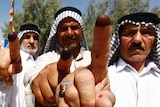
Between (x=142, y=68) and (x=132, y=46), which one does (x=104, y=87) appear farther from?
(x=142, y=68)

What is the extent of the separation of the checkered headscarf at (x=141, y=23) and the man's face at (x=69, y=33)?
286 mm

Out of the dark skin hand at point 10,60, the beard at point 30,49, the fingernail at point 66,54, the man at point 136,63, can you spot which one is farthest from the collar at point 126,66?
the beard at point 30,49

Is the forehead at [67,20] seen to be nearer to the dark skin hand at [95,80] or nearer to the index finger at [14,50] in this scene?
the index finger at [14,50]

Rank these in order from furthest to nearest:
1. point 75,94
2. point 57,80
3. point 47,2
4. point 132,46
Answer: point 47,2
point 132,46
point 57,80
point 75,94

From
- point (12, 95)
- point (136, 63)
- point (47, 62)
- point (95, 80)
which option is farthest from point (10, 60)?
point (12, 95)

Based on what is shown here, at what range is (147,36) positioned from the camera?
216 centimetres

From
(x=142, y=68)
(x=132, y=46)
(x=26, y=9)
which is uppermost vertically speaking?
(x=26, y=9)

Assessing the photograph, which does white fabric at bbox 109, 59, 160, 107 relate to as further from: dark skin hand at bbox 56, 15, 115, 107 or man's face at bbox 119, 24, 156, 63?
dark skin hand at bbox 56, 15, 115, 107

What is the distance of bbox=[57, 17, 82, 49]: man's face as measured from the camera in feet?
7.55

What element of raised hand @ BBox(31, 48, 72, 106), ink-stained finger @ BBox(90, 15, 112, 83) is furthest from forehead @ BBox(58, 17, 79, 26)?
ink-stained finger @ BBox(90, 15, 112, 83)

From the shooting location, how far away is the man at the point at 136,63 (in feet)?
6.86

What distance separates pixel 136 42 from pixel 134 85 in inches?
12.3

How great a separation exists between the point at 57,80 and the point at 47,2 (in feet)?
62.2

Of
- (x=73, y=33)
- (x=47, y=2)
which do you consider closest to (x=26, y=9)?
(x=47, y=2)
